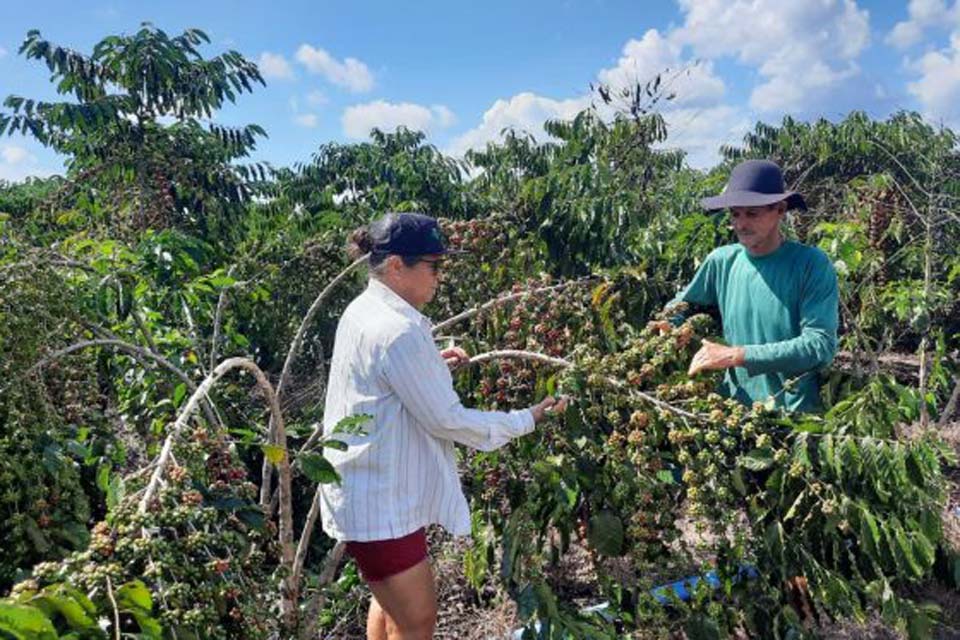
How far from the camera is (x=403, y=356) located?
6.12 feet

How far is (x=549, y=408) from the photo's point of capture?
201cm

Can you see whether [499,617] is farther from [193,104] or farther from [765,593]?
[193,104]

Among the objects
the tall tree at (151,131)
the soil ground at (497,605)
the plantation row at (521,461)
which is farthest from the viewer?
the tall tree at (151,131)

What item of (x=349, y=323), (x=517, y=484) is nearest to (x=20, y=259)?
(x=349, y=323)

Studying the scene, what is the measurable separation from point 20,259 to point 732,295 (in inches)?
88.7

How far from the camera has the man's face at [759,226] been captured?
97.3 inches

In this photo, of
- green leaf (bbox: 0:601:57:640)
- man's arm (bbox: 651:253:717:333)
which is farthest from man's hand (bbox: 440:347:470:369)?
green leaf (bbox: 0:601:57:640)

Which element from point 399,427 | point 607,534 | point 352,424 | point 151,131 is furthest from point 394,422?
point 151,131

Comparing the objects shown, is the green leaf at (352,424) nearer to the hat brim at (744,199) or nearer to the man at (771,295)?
the man at (771,295)

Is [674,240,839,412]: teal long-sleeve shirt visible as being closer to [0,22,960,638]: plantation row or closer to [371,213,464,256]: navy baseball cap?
[0,22,960,638]: plantation row

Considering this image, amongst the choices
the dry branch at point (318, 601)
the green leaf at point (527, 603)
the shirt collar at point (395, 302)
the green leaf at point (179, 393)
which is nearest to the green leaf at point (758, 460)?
the green leaf at point (527, 603)

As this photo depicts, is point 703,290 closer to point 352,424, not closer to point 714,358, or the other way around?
point 714,358

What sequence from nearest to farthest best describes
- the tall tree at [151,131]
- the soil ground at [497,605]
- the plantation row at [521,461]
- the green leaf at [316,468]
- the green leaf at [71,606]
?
the green leaf at [71,606] → the plantation row at [521,461] → the green leaf at [316,468] → the soil ground at [497,605] → the tall tree at [151,131]

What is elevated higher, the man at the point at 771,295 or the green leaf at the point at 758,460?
the man at the point at 771,295
